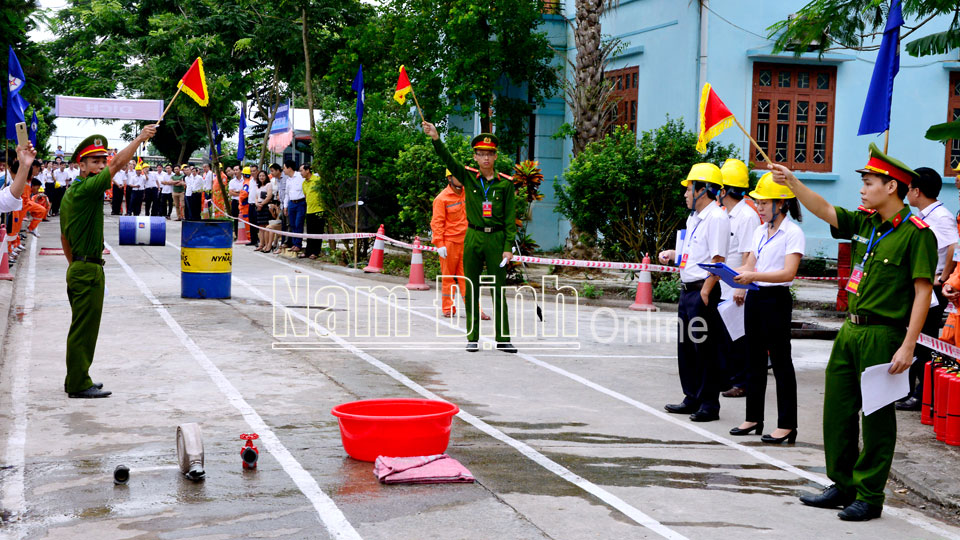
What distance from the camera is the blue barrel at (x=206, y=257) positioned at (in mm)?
15320

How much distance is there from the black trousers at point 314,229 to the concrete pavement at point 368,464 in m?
9.26

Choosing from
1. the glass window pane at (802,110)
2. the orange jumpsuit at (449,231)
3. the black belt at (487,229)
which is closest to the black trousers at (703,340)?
the black belt at (487,229)

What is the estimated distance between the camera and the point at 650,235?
1773 centimetres

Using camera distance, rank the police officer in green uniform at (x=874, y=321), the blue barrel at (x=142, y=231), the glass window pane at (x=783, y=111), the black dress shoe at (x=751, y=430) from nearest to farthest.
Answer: the police officer in green uniform at (x=874, y=321), the black dress shoe at (x=751, y=430), the glass window pane at (x=783, y=111), the blue barrel at (x=142, y=231)

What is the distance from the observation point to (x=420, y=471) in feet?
21.3

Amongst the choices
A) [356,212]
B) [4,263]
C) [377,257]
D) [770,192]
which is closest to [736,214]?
[770,192]

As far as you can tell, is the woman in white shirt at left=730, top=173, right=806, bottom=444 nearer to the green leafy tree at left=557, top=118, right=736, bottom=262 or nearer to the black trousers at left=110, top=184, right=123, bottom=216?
the green leafy tree at left=557, top=118, right=736, bottom=262

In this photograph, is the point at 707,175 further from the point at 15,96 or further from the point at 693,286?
the point at 15,96

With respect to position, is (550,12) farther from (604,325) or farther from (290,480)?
(290,480)

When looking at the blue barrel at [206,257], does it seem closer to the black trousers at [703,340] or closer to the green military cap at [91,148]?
the green military cap at [91,148]

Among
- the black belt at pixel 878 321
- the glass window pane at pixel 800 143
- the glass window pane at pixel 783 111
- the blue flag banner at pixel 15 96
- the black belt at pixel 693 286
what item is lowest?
the black belt at pixel 878 321

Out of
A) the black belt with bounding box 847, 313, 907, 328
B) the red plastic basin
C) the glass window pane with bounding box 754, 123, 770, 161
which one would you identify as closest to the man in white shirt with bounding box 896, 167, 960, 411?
the black belt with bounding box 847, 313, 907, 328

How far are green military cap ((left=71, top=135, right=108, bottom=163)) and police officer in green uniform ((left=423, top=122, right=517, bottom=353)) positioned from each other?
3.66m

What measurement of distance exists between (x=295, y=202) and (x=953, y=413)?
18037 mm
